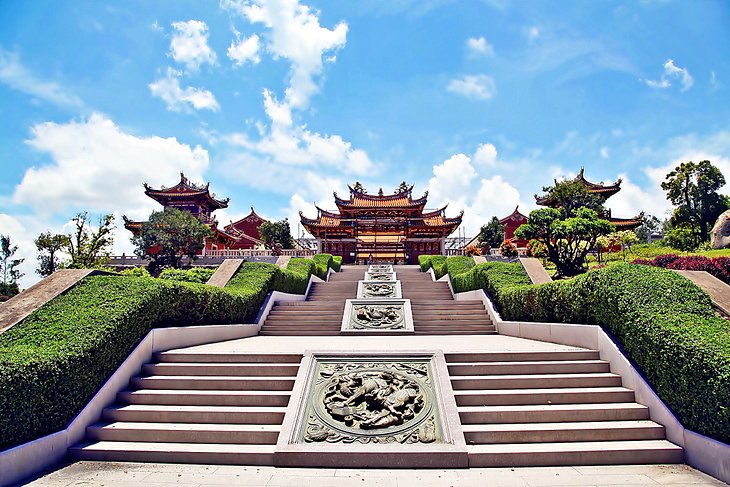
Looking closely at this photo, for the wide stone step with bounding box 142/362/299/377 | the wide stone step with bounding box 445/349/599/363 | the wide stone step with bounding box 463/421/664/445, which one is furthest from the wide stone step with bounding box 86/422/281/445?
the wide stone step with bounding box 445/349/599/363

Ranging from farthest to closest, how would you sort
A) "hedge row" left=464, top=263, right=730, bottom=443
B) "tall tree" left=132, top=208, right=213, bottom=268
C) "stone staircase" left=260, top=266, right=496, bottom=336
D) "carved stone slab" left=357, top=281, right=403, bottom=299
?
"tall tree" left=132, top=208, right=213, bottom=268, "carved stone slab" left=357, top=281, right=403, bottom=299, "stone staircase" left=260, top=266, right=496, bottom=336, "hedge row" left=464, top=263, right=730, bottom=443

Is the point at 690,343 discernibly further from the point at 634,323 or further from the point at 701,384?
the point at 634,323

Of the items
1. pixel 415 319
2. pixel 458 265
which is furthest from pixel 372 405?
pixel 458 265

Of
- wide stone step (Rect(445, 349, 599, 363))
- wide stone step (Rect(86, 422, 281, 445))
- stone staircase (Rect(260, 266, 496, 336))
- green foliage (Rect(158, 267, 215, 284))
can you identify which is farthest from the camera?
green foliage (Rect(158, 267, 215, 284))

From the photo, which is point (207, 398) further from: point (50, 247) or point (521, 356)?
point (50, 247)

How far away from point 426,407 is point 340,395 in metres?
1.08

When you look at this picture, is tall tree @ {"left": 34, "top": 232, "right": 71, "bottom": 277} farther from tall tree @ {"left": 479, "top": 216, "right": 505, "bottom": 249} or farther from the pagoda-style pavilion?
tall tree @ {"left": 479, "top": 216, "right": 505, "bottom": 249}

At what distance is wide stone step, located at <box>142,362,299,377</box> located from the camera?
5637mm

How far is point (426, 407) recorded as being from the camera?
187 inches

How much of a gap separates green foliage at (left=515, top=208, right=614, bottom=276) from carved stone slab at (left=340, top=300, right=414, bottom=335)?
6591mm

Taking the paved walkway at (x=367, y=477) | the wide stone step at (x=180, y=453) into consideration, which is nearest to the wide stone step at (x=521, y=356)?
the paved walkway at (x=367, y=477)

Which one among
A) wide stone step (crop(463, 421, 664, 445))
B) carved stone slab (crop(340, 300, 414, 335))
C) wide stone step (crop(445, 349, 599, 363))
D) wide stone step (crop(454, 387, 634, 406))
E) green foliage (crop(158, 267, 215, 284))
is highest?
green foliage (crop(158, 267, 215, 284))

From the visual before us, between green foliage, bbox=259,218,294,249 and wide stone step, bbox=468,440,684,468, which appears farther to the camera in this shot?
green foliage, bbox=259,218,294,249

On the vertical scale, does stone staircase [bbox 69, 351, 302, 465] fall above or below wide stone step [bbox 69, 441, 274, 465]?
above
